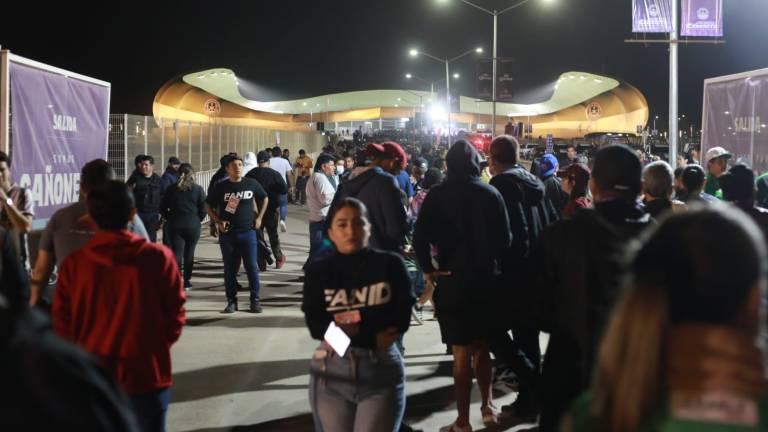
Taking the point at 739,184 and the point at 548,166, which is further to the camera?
the point at 548,166

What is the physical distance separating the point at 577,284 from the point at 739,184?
8.41 ft

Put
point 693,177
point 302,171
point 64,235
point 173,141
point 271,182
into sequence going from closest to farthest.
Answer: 1. point 64,235
2. point 693,177
3. point 271,182
4. point 173,141
5. point 302,171

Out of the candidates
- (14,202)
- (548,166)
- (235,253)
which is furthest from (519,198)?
(235,253)

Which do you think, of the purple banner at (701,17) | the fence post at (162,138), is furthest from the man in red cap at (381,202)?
the fence post at (162,138)

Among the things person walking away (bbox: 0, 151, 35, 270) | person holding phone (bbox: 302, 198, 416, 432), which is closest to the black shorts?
person holding phone (bbox: 302, 198, 416, 432)

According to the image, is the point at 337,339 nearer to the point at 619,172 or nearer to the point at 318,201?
the point at 619,172

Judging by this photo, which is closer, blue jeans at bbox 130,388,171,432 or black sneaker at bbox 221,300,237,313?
blue jeans at bbox 130,388,171,432

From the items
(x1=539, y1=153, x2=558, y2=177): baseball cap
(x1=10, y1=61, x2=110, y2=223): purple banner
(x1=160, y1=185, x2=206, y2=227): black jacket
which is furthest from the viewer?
(x1=160, y1=185, x2=206, y2=227): black jacket

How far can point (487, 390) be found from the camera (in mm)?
6512

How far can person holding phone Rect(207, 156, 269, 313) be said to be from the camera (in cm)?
1029

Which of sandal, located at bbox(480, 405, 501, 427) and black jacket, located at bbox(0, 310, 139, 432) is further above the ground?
black jacket, located at bbox(0, 310, 139, 432)

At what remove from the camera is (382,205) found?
6.66 metres

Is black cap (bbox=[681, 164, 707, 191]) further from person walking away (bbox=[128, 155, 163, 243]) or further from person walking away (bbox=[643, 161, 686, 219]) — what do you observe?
person walking away (bbox=[128, 155, 163, 243])

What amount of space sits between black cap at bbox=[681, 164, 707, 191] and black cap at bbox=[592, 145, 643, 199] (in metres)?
2.82
